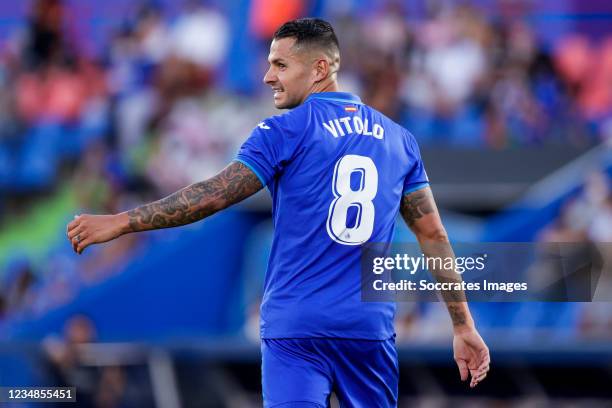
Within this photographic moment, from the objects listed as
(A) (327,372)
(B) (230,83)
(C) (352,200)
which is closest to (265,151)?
(C) (352,200)

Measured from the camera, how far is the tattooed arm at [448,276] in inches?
180

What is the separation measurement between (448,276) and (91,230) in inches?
60.4

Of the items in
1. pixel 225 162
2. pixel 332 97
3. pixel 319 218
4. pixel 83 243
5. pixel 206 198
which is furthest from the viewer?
pixel 225 162

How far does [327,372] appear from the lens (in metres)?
4.23

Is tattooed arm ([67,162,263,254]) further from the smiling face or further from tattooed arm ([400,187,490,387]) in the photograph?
tattooed arm ([400,187,490,387])

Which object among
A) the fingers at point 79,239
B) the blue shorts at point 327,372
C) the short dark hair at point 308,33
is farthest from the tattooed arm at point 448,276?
the fingers at point 79,239

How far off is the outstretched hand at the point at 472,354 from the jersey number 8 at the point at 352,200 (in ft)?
2.13

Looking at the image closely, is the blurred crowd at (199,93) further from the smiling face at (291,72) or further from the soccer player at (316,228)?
the soccer player at (316,228)

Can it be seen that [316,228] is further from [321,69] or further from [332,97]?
[321,69]

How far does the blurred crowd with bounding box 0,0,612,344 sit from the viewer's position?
12383mm

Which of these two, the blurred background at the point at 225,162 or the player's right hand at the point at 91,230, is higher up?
the blurred background at the point at 225,162

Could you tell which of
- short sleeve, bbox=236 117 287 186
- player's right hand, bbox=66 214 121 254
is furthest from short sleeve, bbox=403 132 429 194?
player's right hand, bbox=66 214 121 254

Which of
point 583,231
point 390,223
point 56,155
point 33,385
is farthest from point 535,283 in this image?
point 56,155

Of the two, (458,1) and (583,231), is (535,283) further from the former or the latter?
(458,1)
